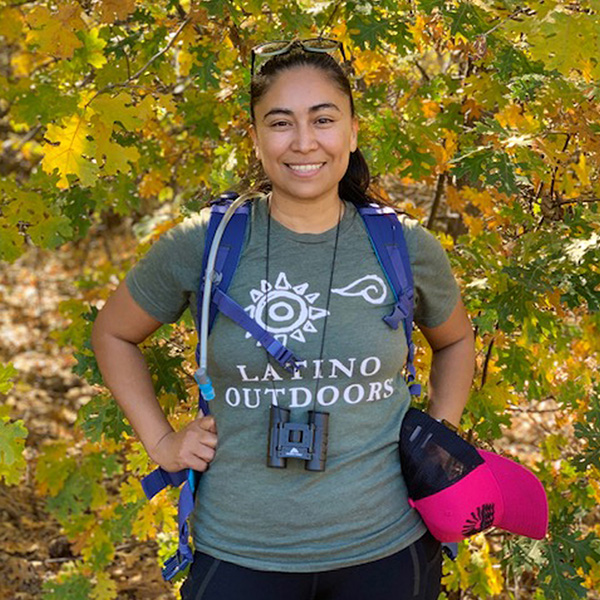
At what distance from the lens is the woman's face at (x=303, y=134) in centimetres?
221

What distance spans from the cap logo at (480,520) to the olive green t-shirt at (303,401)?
103 mm

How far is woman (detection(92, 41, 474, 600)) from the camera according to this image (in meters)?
2.10

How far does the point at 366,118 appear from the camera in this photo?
10.9ft

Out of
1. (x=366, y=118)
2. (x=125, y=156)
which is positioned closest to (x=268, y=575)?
(x=125, y=156)

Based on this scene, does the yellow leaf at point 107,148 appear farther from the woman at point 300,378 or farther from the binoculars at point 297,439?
the binoculars at point 297,439

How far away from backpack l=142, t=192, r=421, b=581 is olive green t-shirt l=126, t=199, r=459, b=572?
2cm

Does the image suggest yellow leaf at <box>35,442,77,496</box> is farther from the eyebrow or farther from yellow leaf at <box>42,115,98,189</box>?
the eyebrow

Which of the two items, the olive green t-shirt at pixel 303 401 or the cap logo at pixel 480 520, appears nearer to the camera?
the olive green t-shirt at pixel 303 401

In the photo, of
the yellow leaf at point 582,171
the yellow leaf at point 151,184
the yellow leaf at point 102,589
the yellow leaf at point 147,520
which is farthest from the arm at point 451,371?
the yellow leaf at point 102,589

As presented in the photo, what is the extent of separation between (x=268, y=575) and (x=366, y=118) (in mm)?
1738

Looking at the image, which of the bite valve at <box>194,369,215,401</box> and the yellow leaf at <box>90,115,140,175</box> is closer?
the bite valve at <box>194,369,215,401</box>

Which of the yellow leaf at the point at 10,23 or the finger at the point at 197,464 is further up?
the yellow leaf at the point at 10,23

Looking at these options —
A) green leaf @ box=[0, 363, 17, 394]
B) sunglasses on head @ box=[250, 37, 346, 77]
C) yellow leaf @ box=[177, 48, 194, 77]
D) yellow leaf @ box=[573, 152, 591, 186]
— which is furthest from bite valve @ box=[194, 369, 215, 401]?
yellow leaf @ box=[177, 48, 194, 77]

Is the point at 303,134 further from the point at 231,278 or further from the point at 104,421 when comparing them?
the point at 104,421
